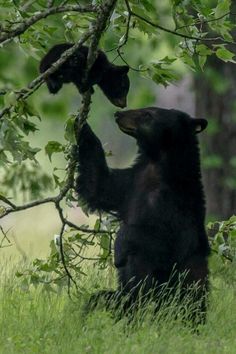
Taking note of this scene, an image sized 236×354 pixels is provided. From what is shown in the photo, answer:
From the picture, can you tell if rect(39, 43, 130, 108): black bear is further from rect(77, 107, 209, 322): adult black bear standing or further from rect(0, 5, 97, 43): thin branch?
rect(0, 5, 97, 43): thin branch

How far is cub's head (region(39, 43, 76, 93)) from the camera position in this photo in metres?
7.71

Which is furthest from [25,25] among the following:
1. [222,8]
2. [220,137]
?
[220,137]

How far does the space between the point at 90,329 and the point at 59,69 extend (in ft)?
5.58

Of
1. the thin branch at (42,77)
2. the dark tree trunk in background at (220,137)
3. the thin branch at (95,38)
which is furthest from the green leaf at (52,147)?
the dark tree trunk in background at (220,137)

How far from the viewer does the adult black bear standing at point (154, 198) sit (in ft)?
26.9

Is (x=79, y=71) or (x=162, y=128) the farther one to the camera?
(x=162, y=128)

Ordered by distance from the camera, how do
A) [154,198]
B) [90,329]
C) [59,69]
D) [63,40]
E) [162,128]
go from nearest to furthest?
[90,329] → [59,69] → [154,198] → [63,40] → [162,128]

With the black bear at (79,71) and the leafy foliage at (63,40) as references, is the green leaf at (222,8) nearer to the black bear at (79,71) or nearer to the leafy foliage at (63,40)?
the leafy foliage at (63,40)

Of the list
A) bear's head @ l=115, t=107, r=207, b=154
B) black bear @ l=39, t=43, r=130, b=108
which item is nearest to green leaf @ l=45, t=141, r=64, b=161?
black bear @ l=39, t=43, r=130, b=108

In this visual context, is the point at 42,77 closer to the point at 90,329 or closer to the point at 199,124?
the point at 90,329

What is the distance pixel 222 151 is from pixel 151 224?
6.45 meters

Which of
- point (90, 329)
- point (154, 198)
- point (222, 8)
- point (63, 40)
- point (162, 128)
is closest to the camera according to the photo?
point (90, 329)

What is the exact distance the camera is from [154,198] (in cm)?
832

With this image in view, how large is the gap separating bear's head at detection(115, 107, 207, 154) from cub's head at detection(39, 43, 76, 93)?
792 millimetres
